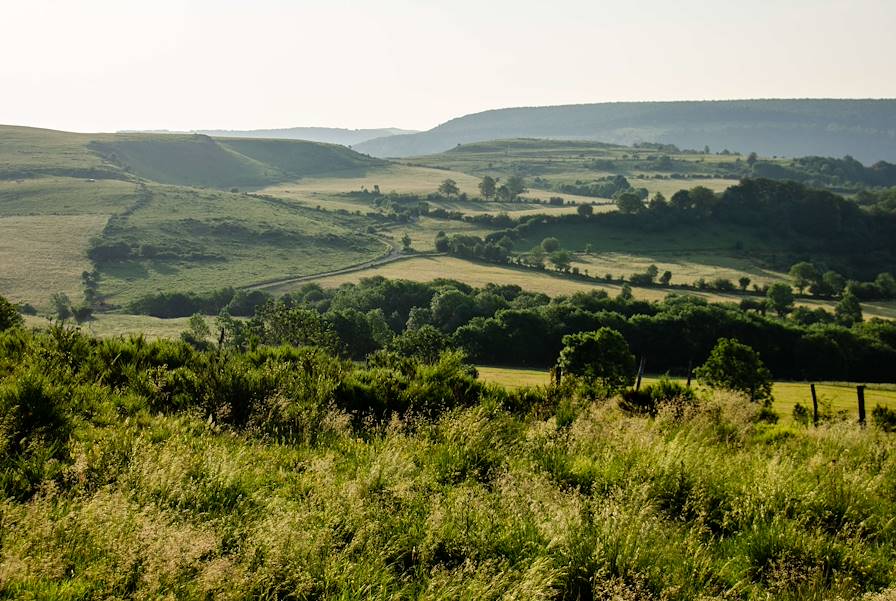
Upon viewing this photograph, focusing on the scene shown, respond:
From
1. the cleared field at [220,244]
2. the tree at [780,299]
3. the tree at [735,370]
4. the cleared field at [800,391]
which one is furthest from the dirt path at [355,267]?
the tree at [735,370]

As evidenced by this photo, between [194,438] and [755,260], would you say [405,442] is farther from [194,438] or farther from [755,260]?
[755,260]

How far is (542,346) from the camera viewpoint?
257ft

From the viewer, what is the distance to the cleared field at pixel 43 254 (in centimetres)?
10162

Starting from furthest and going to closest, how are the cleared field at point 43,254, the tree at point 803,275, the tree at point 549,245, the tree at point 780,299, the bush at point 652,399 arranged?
the tree at point 549,245, the tree at point 803,275, the tree at point 780,299, the cleared field at point 43,254, the bush at point 652,399

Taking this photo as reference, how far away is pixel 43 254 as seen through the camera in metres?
119

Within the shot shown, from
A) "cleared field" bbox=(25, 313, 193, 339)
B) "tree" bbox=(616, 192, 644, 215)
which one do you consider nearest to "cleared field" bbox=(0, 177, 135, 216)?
"cleared field" bbox=(25, 313, 193, 339)

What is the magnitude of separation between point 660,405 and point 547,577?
834 cm

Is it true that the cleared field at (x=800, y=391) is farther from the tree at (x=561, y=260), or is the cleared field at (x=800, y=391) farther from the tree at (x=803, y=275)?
the tree at (x=803, y=275)

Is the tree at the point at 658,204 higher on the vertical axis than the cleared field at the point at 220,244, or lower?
higher

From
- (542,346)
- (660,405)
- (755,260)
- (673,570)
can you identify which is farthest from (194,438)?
(755,260)

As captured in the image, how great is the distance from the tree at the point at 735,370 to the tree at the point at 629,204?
121612 mm

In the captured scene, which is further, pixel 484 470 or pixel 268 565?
pixel 484 470

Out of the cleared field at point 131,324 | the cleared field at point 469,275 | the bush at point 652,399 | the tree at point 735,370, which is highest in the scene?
the bush at point 652,399

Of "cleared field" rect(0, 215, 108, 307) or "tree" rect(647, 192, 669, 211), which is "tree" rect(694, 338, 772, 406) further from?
"tree" rect(647, 192, 669, 211)
